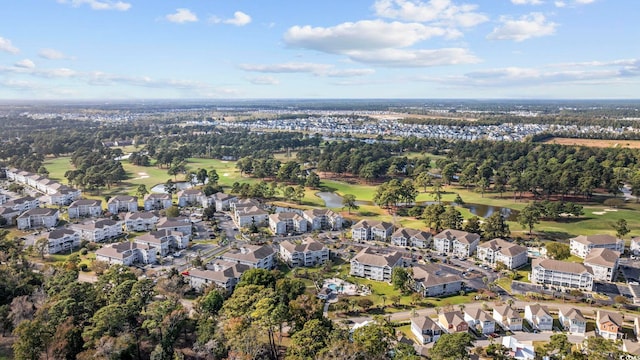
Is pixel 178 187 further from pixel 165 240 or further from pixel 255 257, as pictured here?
pixel 255 257

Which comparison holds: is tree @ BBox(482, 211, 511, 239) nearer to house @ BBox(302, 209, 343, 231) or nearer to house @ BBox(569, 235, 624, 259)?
house @ BBox(569, 235, 624, 259)

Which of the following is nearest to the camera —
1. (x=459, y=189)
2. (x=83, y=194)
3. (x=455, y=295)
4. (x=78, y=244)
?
(x=455, y=295)

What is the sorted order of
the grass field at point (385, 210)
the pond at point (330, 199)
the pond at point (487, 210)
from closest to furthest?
the grass field at point (385, 210) → the pond at point (487, 210) → the pond at point (330, 199)

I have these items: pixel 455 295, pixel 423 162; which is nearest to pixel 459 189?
pixel 423 162

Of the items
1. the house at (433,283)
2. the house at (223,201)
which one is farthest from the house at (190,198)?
the house at (433,283)

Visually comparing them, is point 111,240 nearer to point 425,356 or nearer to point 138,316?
point 138,316

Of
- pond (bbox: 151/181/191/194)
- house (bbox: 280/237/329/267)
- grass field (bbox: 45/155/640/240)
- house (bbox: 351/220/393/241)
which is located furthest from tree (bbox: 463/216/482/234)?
pond (bbox: 151/181/191/194)

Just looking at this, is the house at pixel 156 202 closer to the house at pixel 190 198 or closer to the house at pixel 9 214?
the house at pixel 190 198
